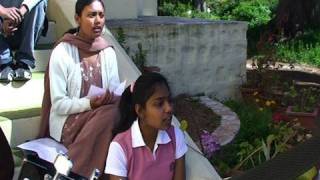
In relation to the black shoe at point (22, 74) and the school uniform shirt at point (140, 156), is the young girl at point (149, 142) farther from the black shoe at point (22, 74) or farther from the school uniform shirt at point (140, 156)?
the black shoe at point (22, 74)

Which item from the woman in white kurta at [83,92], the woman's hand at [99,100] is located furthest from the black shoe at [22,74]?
the woman's hand at [99,100]

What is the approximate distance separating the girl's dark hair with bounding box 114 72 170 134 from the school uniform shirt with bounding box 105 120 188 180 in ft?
0.37

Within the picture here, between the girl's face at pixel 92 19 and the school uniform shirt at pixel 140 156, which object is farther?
the girl's face at pixel 92 19

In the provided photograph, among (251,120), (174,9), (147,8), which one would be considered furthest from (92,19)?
(174,9)

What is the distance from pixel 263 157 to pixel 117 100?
1.73m

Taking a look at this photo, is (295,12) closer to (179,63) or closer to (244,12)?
(244,12)

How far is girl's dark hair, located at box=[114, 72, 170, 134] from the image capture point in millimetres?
3109

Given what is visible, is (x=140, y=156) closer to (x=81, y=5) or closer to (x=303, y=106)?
(x=81, y=5)

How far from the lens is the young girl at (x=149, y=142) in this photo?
3.09m

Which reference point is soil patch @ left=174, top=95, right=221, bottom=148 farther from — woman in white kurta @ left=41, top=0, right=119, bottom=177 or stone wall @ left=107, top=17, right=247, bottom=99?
woman in white kurta @ left=41, top=0, right=119, bottom=177

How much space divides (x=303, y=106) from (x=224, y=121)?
4.13 ft

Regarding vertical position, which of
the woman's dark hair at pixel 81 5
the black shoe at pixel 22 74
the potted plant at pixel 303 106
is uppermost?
the woman's dark hair at pixel 81 5

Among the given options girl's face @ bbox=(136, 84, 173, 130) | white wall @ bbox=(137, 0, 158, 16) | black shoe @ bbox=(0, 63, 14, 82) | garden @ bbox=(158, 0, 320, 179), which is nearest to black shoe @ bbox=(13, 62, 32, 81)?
black shoe @ bbox=(0, 63, 14, 82)

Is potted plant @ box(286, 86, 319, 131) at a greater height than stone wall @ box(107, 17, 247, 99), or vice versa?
stone wall @ box(107, 17, 247, 99)
